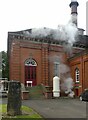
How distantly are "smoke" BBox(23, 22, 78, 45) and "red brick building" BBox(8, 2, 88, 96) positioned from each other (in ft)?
2.49

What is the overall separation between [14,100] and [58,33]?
70.4 feet

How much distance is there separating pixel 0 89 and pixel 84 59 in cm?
973

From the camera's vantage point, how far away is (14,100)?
13.7 metres

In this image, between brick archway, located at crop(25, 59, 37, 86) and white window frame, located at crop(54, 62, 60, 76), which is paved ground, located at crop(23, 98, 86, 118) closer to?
brick archway, located at crop(25, 59, 37, 86)

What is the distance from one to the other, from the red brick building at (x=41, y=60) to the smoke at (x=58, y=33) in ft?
2.49

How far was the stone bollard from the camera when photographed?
13402 mm

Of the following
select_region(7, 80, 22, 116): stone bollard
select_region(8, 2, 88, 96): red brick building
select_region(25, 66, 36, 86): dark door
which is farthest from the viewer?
select_region(25, 66, 36, 86): dark door

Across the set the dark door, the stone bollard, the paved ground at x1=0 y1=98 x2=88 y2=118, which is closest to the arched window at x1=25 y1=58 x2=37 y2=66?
the dark door

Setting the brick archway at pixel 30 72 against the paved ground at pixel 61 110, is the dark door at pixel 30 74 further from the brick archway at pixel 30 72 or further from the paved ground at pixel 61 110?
the paved ground at pixel 61 110

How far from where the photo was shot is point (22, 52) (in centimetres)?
3058

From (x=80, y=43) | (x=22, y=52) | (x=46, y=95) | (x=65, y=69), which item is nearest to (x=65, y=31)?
(x=80, y=43)

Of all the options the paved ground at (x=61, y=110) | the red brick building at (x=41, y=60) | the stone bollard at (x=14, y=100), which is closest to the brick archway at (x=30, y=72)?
the red brick building at (x=41, y=60)

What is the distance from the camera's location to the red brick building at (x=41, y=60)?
97.3 ft

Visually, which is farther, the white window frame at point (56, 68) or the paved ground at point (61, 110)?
the white window frame at point (56, 68)
